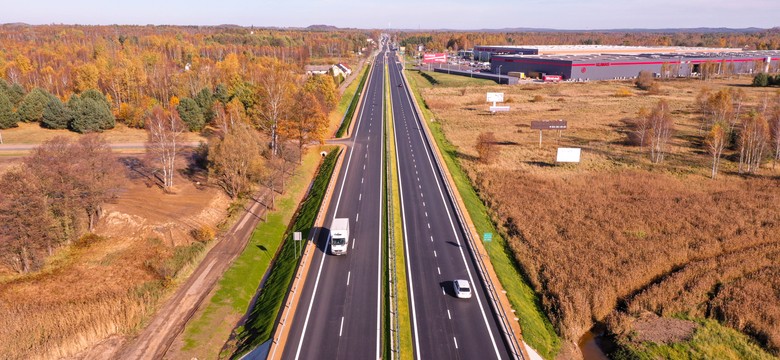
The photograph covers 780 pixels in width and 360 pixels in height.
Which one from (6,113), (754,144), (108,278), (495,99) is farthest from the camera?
(495,99)

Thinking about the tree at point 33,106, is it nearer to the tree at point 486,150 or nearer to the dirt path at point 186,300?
the dirt path at point 186,300

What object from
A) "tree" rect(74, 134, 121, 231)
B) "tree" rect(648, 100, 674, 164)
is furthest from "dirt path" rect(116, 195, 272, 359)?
"tree" rect(648, 100, 674, 164)

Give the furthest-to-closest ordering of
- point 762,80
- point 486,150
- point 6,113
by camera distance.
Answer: point 762,80 → point 6,113 → point 486,150

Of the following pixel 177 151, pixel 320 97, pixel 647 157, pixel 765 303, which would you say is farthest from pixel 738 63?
pixel 177 151

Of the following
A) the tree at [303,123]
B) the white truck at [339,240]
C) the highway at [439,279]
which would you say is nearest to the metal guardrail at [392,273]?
the highway at [439,279]

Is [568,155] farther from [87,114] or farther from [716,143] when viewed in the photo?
[87,114]

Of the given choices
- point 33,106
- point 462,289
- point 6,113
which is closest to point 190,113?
point 33,106
